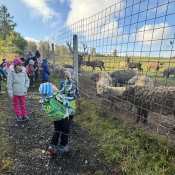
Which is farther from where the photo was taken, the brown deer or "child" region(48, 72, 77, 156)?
the brown deer

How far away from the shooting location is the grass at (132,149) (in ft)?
17.9

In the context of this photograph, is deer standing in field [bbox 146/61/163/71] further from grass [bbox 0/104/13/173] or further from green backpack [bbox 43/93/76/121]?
grass [bbox 0/104/13/173]

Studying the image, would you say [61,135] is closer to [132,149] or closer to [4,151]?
[4,151]

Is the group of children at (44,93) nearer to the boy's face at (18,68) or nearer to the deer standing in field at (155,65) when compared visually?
the boy's face at (18,68)

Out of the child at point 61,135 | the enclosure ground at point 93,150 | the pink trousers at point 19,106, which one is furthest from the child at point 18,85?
the child at point 61,135

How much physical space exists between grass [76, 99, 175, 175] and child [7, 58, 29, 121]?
84.2 inches

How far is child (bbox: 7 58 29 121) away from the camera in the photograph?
29.8ft

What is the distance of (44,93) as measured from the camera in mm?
6367

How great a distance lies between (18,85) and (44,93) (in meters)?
3.03

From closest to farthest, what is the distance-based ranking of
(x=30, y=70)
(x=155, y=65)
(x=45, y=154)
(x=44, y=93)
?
(x=44, y=93) → (x=45, y=154) → (x=155, y=65) → (x=30, y=70)

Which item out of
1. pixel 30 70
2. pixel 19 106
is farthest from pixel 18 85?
pixel 30 70

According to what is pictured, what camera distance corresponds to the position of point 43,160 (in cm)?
636

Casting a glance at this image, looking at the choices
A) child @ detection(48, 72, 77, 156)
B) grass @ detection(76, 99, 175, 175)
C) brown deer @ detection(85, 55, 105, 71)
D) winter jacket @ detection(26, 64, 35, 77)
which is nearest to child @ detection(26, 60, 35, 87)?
winter jacket @ detection(26, 64, 35, 77)

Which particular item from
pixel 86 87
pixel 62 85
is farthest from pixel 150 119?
pixel 86 87
